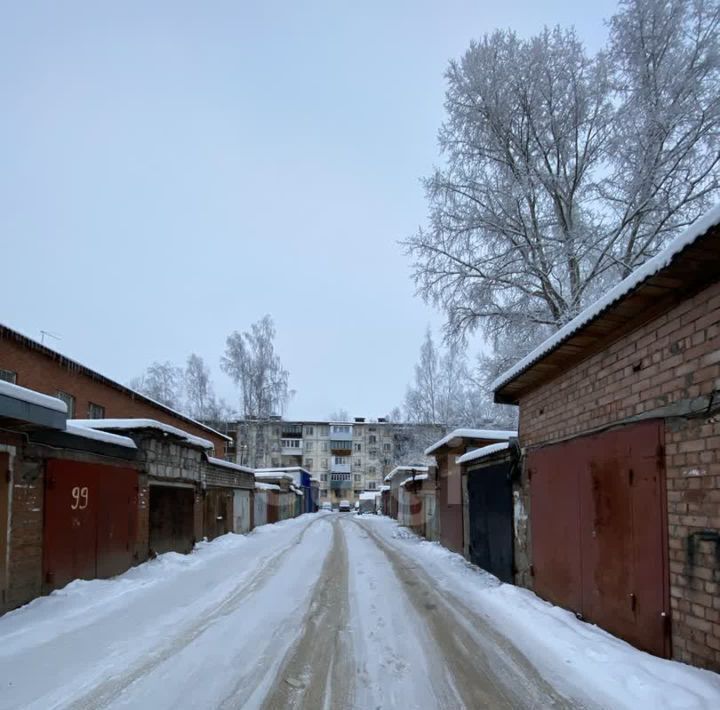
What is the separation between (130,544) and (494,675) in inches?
336

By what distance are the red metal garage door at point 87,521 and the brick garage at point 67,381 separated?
11.9m

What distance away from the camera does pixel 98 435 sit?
31.4 feet

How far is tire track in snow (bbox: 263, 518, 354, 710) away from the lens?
4.18 m

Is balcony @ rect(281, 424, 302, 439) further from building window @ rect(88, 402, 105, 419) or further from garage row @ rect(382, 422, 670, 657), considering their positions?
garage row @ rect(382, 422, 670, 657)

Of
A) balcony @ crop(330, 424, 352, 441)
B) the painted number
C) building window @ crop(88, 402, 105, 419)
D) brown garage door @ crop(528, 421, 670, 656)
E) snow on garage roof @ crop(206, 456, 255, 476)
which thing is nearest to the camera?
brown garage door @ crop(528, 421, 670, 656)

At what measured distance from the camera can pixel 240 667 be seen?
4.96 metres

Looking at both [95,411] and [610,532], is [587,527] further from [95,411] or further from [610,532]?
[95,411]

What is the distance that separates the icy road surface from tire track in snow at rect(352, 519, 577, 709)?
17 mm

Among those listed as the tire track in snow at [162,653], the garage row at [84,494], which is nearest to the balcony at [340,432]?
the garage row at [84,494]

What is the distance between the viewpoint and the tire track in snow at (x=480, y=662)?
13.9 feet

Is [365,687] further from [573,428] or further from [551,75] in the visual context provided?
[551,75]

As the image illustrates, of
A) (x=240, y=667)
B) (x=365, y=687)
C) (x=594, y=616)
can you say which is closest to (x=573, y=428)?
(x=594, y=616)

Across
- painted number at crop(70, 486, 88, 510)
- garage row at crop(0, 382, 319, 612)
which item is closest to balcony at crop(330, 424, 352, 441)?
garage row at crop(0, 382, 319, 612)

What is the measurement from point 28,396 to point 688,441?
22.7ft
